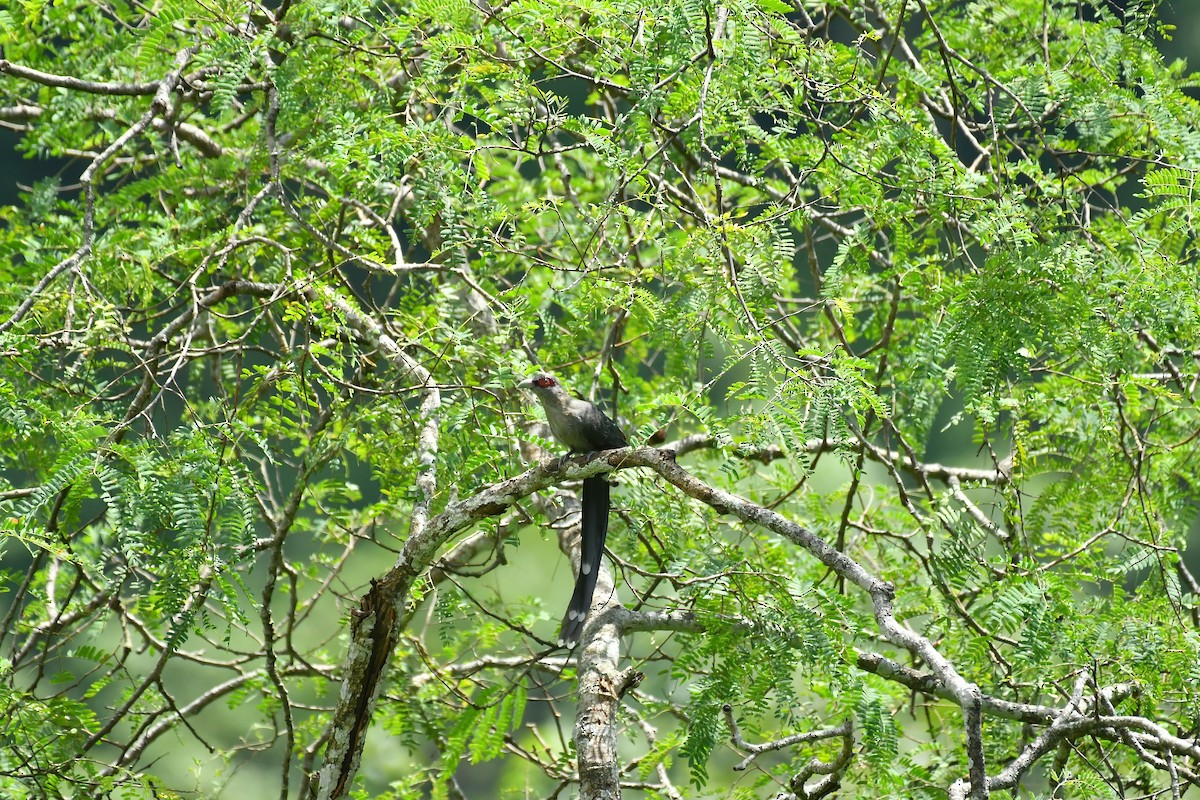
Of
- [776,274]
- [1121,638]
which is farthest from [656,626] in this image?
[1121,638]

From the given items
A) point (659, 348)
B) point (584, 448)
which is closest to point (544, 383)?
point (584, 448)

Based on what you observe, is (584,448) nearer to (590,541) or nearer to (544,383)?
(544,383)

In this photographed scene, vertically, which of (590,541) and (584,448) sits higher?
(584,448)

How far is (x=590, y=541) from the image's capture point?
12.8 feet

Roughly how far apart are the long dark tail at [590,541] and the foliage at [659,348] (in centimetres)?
8

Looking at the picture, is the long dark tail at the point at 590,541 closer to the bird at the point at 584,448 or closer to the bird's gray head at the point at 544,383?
the bird at the point at 584,448

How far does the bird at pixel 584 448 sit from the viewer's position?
3850 mm

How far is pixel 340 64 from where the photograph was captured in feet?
13.3

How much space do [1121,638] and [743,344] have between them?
1.56m

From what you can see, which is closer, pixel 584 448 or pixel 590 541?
pixel 590 541

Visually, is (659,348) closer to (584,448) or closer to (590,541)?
(584,448)

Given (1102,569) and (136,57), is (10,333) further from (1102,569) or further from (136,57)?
(1102,569)

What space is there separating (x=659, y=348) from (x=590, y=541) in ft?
2.63

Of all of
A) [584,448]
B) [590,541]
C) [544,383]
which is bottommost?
[590,541]
